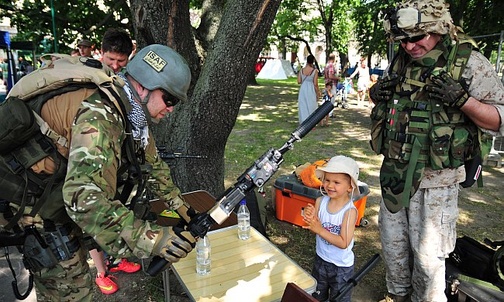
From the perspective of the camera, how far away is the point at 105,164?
5.12 ft

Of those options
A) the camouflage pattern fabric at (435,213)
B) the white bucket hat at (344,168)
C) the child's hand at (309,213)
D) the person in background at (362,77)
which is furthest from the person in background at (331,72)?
the child's hand at (309,213)

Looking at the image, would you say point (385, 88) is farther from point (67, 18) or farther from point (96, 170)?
point (67, 18)

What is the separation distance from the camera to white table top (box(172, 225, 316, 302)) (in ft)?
6.55

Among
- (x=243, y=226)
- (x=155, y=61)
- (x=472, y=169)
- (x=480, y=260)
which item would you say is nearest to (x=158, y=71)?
(x=155, y=61)

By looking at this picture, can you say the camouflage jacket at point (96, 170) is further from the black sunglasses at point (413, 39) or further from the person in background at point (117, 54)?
the person in background at point (117, 54)

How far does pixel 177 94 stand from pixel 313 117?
76 centimetres

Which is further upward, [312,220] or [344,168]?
[344,168]

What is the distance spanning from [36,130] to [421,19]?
7.58 feet

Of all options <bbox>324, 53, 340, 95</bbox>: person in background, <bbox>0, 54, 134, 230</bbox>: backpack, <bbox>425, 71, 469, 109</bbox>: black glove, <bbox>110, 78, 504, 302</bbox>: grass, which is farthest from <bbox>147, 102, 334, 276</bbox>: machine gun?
<bbox>324, 53, 340, 95</bbox>: person in background

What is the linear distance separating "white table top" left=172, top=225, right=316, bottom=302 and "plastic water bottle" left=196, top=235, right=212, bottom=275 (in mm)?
34

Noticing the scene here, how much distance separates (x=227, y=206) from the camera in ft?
6.42

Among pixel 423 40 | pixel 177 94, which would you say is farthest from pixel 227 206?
pixel 423 40

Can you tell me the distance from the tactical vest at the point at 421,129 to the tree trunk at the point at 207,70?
50.0 inches

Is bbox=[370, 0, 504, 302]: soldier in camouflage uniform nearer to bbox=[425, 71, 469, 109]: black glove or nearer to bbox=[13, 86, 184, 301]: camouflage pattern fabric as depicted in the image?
bbox=[425, 71, 469, 109]: black glove
